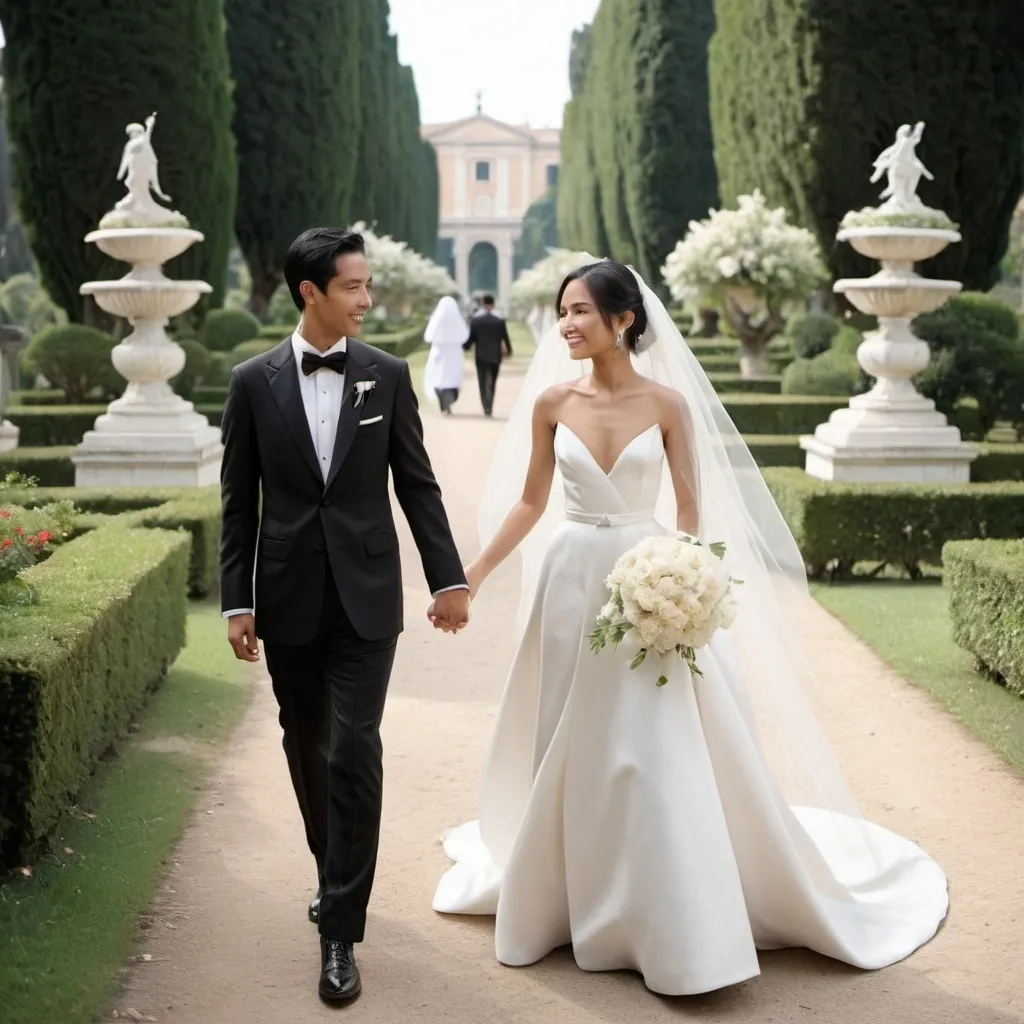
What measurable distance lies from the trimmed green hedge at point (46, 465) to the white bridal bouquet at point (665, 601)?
7813 millimetres

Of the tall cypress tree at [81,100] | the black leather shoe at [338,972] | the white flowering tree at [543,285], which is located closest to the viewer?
the black leather shoe at [338,972]

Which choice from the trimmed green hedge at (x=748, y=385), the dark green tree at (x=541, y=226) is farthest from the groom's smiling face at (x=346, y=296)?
the dark green tree at (x=541, y=226)

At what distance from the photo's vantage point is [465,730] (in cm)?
582

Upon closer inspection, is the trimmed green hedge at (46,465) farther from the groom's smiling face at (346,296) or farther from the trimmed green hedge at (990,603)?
the groom's smiling face at (346,296)

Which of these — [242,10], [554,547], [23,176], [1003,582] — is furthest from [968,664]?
[242,10]

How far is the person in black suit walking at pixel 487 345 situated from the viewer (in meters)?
17.2

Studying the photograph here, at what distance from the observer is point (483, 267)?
308ft

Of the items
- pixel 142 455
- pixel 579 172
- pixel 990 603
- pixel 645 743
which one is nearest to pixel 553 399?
pixel 645 743

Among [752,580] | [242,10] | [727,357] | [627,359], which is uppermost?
[242,10]

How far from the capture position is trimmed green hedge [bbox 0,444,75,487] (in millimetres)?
10664

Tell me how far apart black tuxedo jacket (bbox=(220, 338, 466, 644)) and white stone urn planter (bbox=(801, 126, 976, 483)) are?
7.40 meters

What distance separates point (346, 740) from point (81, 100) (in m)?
15.2

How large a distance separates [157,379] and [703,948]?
8.45 m

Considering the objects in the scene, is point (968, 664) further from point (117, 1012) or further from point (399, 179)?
point (399, 179)
